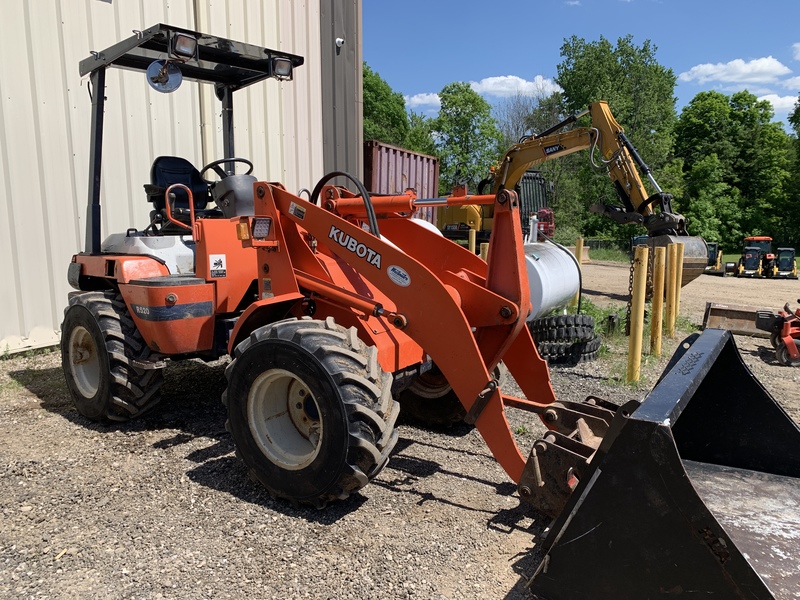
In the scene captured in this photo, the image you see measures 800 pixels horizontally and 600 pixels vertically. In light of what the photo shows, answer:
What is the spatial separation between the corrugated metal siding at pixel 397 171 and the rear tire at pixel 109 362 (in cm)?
748

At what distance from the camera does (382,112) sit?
1735 inches

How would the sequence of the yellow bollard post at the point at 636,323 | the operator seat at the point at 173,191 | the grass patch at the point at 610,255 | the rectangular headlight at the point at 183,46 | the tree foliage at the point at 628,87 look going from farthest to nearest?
the tree foliage at the point at 628,87 < the grass patch at the point at 610,255 < the yellow bollard post at the point at 636,323 < the operator seat at the point at 173,191 < the rectangular headlight at the point at 183,46

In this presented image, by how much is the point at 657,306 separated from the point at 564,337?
3.92ft

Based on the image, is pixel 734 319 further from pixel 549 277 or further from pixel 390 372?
pixel 390 372

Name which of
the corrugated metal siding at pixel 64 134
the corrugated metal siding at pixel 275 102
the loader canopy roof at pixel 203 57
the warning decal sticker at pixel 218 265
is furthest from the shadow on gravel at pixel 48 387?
the corrugated metal siding at pixel 275 102

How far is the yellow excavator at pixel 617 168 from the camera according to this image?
929 centimetres

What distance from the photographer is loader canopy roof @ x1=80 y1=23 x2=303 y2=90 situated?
13.8 feet

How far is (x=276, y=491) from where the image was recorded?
3.31m

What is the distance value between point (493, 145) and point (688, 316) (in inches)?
1129

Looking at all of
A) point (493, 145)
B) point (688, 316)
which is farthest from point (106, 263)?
point (493, 145)

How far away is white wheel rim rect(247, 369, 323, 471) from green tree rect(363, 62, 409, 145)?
40428 millimetres

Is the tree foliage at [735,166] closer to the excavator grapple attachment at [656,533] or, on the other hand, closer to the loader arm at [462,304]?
the loader arm at [462,304]

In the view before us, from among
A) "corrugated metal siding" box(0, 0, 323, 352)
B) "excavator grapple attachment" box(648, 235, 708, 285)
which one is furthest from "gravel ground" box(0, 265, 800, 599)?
"excavator grapple attachment" box(648, 235, 708, 285)

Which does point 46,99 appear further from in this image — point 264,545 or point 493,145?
point 493,145
